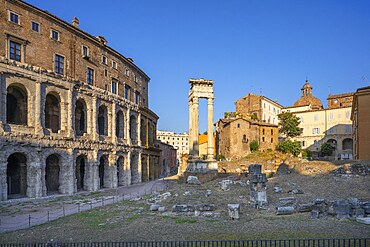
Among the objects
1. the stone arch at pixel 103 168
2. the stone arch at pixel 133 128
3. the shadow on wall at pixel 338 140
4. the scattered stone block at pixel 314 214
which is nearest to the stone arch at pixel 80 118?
the stone arch at pixel 103 168

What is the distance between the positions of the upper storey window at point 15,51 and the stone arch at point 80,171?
11110mm

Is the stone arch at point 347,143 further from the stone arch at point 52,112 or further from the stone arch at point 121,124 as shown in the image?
the stone arch at point 52,112

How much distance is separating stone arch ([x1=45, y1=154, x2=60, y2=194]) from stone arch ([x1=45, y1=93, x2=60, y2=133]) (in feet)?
9.53

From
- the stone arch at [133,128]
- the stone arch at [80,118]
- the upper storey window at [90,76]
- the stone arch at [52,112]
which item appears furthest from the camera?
the stone arch at [133,128]

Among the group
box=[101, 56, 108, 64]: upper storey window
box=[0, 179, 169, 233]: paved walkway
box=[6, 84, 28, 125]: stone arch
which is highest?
box=[101, 56, 108, 64]: upper storey window

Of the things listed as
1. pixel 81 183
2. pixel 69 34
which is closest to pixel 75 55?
pixel 69 34

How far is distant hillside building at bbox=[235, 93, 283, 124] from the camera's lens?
70125mm

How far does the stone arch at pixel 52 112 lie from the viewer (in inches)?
1166

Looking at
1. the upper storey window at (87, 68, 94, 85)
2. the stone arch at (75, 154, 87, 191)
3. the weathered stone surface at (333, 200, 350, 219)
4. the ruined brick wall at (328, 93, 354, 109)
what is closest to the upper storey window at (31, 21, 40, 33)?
the upper storey window at (87, 68, 94, 85)

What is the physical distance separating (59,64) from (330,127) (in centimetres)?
5413

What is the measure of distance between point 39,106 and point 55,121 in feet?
14.4

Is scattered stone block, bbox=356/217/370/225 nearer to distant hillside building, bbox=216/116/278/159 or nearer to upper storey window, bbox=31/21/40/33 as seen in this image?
upper storey window, bbox=31/21/40/33

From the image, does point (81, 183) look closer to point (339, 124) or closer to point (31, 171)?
point (31, 171)

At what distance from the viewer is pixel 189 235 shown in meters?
12.1
